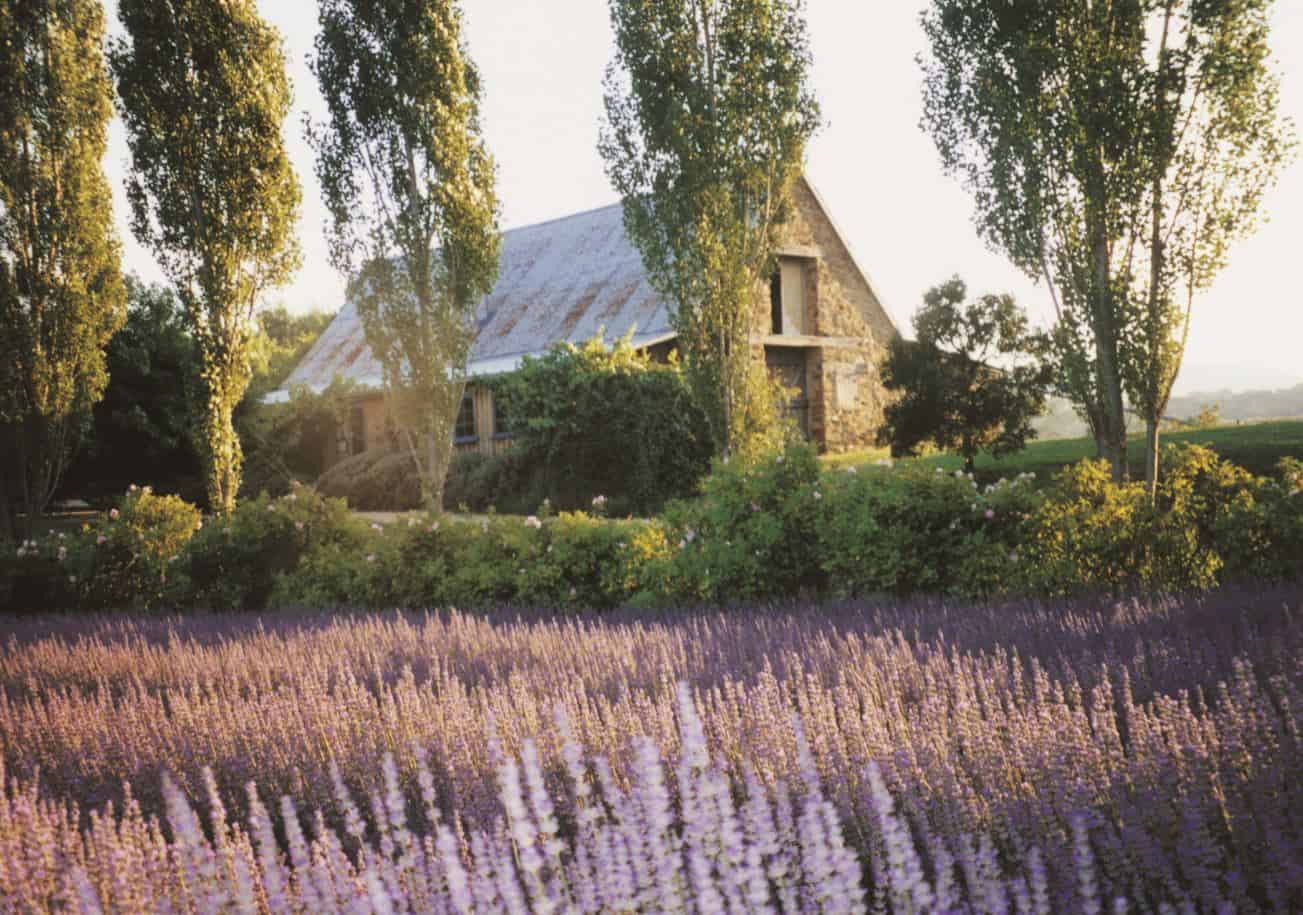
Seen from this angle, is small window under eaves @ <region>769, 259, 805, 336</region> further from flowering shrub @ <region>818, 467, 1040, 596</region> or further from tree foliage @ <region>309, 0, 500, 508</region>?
flowering shrub @ <region>818, 467, 1040, 596</region>

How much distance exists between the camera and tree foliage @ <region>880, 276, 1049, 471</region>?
698 inches

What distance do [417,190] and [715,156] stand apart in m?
4.91

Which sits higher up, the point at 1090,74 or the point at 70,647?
the point at 1090,74

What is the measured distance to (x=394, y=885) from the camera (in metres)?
2.18

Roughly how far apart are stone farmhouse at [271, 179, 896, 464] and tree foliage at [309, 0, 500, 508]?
5985 millimetres

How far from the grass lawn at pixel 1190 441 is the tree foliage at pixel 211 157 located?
9.34 meters

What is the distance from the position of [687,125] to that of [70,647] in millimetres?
11525

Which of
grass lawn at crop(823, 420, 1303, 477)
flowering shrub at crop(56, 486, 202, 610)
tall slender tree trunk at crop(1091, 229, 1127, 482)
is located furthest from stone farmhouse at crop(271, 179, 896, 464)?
tall slender tree trunk at crop(1091, 229, 1127, 482)

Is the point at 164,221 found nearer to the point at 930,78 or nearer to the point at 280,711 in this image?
the point at 930,78

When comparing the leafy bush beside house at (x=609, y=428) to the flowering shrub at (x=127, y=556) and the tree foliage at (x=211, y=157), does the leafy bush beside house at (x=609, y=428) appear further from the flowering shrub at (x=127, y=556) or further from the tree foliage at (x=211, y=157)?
the flowering shrub at (x=127, y=556)

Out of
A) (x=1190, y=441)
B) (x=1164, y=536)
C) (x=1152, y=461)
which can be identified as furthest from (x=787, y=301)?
(x=1164, y=536)

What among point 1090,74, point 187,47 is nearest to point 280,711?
point 1090,74

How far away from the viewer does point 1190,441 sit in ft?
56.6

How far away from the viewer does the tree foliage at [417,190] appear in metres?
15.9
